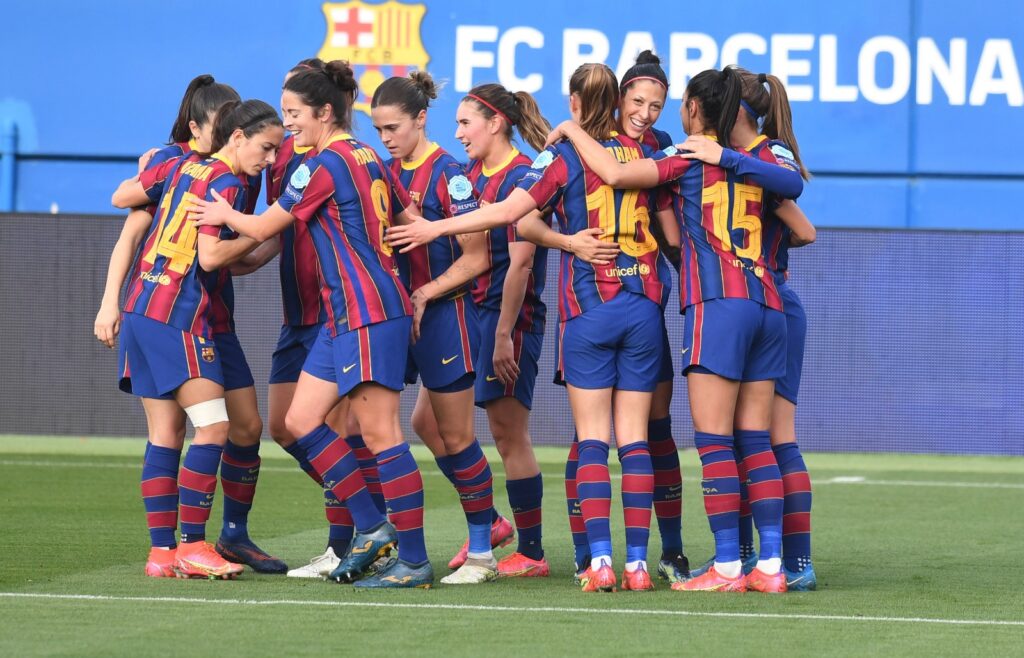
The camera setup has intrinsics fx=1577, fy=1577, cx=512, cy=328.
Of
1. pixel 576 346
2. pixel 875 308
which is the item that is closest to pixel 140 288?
pixel 576 346

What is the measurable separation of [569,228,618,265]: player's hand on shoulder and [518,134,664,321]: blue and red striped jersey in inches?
1.2

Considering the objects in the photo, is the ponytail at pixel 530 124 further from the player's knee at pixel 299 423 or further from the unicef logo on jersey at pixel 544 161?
the player's knee at pixel 299 423

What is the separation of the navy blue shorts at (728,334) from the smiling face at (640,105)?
0.64 m

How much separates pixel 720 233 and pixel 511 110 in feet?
3.22

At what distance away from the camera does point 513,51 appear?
48.0 feet

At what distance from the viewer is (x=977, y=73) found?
47.4 feet

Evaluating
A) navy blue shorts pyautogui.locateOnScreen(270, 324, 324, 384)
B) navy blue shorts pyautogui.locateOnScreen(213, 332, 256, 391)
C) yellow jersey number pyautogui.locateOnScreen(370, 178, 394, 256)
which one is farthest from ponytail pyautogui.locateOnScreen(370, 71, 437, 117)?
navy blue shorts pyautogui.locateOnScreen(213, 332, 256, 391)

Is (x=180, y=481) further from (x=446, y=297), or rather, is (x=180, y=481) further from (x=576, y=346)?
(x=576, y=346)

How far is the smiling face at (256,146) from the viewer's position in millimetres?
5332

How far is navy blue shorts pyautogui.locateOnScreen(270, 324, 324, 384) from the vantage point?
5.69m

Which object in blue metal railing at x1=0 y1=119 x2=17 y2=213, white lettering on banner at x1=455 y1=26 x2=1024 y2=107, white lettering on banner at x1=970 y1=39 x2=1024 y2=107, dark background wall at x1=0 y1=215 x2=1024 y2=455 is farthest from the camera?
blue metal railing at x1=0 y1=119 x2=17 y2=213

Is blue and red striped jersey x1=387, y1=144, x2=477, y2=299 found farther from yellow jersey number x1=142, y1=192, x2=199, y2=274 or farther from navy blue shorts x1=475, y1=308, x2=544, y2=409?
yellow jersey number x1=142, y1=192, x2=199, y2=274

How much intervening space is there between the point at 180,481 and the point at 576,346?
4.69 ft

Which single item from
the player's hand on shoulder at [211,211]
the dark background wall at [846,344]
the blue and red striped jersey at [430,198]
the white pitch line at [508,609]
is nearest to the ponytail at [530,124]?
the blue and red striped jersey at [430,198]
